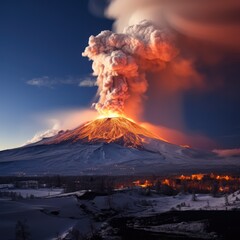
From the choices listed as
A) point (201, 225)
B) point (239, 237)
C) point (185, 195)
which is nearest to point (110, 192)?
point (185, 195)

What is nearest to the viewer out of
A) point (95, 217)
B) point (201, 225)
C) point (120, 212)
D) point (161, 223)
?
point (201, 225)

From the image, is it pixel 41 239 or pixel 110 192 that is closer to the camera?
pixel 41 239

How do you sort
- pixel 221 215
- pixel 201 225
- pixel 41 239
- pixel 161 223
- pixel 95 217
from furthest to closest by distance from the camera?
1. pixel 95 217
2. pixel 221 215
3. pixel 161 223
4. pixel 201 225
5. pixel 41 239

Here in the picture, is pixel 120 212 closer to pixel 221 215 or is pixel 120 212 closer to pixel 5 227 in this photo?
pixel 221 215

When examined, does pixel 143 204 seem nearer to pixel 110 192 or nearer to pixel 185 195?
pixel 110 192

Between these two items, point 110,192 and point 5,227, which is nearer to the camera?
point 5,227

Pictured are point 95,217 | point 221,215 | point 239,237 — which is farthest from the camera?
point 95,217

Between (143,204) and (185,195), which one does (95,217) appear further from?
(185,195)

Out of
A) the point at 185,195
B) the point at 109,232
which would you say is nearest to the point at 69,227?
the point at 109,232

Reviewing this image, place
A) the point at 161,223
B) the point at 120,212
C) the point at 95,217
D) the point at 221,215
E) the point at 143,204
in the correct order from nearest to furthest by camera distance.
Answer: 1. the point at 161,223
2. the point at 221,215
3. the point at 95,217
4. the point at 120,212
5. the point at 143,204
